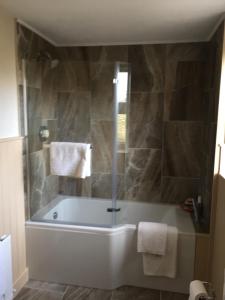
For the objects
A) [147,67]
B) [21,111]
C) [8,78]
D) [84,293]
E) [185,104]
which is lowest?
[84,293]

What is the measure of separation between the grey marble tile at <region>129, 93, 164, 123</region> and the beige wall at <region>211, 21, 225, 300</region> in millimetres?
923

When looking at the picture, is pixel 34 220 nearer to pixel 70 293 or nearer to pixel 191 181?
pixel 70 293

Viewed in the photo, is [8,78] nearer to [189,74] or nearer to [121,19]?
[121,19]

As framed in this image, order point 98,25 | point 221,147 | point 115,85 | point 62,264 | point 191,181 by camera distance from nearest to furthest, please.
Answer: point 221,147, point 98,25, point 62,264, point 115,85, point 191,181

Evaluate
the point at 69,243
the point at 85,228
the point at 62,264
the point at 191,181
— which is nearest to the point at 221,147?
the point at 191,181

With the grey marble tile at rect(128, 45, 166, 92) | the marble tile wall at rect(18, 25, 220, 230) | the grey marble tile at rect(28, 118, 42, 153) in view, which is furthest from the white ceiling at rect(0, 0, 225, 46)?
the grey marble tile at rect(28, 118, 42, 153)

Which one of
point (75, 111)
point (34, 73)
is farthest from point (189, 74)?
point (34, 73)

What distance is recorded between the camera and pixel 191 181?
297 centimetres

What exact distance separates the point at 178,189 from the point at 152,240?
0.89 m

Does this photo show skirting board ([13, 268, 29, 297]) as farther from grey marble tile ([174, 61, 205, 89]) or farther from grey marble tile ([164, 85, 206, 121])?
grey marble tile ([174, 61, 205, 89])

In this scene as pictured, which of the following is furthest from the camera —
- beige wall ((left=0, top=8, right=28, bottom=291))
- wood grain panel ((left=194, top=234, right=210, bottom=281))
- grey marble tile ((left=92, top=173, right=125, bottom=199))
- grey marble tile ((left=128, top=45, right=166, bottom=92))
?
grey marble tile ((left=92, top=173, right=125, bottom=199))

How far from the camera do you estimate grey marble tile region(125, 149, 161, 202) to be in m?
3.04

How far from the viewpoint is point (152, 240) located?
2303 millimetres

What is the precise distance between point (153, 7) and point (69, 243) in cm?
210
